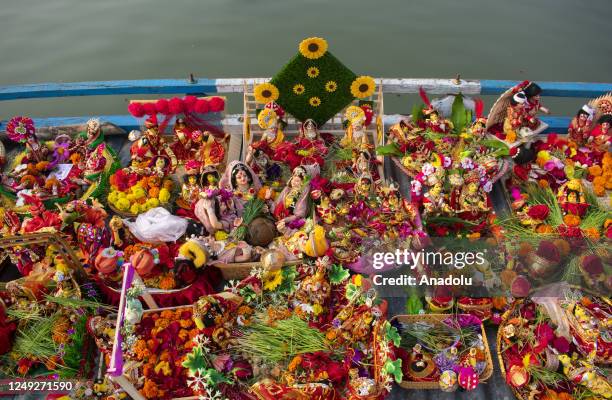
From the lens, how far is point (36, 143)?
20.0ft

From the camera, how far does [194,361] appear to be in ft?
12.8

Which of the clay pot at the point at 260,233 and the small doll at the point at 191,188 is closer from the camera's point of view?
the clay pot at the point at 260,233

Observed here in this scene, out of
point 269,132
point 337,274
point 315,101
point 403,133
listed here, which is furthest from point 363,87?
point 337,274

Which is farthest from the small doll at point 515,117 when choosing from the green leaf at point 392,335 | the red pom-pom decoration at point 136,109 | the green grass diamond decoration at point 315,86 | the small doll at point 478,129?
the red pom-pom decoration at point 136,109

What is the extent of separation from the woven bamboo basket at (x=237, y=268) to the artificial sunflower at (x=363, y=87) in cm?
257

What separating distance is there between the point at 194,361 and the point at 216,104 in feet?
11.6

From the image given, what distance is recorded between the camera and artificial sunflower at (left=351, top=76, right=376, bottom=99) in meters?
5.90

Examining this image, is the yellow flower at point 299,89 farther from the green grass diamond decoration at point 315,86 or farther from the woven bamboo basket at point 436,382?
the woven bamboo basket at point 436,382

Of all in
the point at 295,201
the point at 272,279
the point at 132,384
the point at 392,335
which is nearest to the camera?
the point at 132,384

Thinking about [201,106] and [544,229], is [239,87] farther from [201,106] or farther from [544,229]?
[544,229]

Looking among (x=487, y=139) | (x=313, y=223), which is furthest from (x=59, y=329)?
(x=487, y=139)

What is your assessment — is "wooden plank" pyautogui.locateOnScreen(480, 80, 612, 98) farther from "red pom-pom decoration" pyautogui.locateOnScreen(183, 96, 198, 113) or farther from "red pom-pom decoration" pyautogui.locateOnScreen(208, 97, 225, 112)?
"red pom-pom decoration" pyautogui.locateOnScreen(183, 96, 198, 113)

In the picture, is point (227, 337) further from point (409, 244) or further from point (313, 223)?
point (409, 244)

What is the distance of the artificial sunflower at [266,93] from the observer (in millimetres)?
5922
